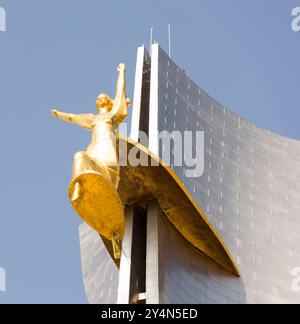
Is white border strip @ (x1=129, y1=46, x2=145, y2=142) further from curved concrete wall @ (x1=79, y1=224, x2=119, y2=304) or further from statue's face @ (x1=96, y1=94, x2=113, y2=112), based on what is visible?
curved concrete wall @ (x1=79, y1=224, x2=119, y2=304)

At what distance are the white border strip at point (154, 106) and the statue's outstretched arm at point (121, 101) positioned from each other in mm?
673

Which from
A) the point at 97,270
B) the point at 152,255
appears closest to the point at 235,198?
the point at 97,270

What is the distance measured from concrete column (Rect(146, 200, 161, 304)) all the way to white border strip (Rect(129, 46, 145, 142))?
1.20m

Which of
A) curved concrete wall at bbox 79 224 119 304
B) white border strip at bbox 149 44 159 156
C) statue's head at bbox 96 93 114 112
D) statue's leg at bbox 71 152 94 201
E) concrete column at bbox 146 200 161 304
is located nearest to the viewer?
statue's leg at bbox 71 152 94 201

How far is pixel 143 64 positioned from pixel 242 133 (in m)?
2.90

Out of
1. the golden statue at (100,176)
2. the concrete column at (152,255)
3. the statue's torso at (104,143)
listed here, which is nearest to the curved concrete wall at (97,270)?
Answer: the concrete column at (152,255)

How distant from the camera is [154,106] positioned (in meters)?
13.2

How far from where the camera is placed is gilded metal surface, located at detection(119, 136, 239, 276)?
39.3 feet

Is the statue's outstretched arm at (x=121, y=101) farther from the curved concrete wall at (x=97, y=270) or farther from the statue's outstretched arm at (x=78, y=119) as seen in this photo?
the curved concrete wall at (x=97, y=270)

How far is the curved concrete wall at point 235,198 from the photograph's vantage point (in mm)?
12859

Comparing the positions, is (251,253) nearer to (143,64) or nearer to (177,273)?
(177,273)

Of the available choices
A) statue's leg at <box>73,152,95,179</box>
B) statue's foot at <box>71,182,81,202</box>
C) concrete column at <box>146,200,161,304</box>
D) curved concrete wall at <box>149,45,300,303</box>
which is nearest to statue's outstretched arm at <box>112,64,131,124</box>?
curved concrete wall at <box>149,45,300,303</box>

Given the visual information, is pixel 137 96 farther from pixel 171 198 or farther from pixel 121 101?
pixel 171 198
